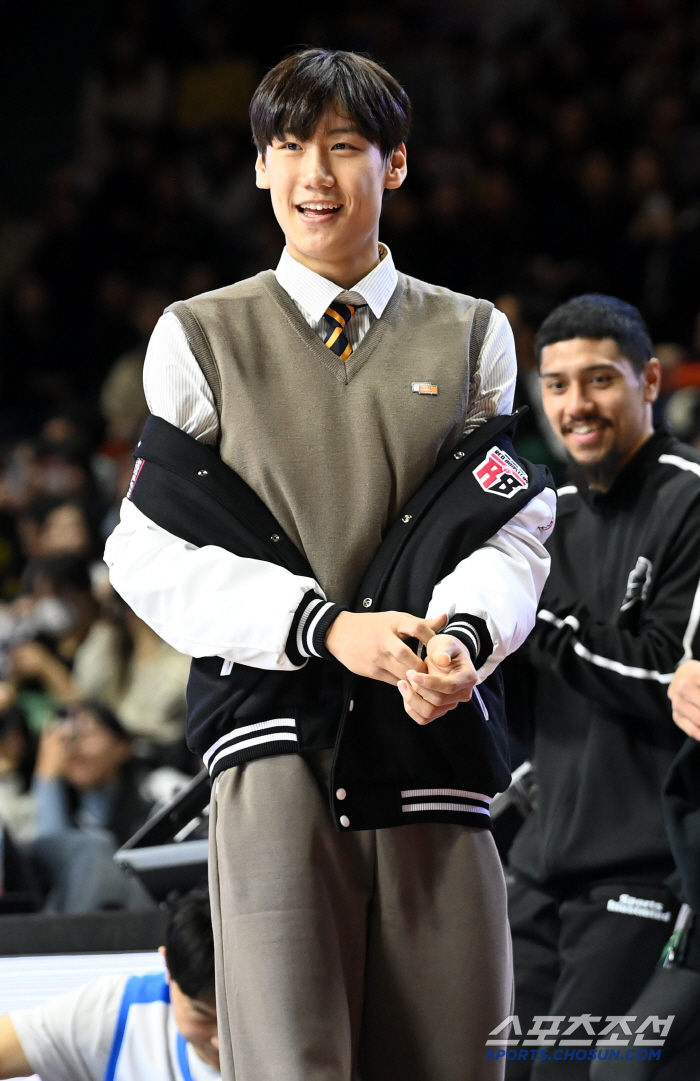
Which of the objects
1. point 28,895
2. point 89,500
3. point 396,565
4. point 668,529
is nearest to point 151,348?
point 396,565

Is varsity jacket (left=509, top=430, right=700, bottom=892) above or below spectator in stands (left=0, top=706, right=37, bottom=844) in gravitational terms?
above

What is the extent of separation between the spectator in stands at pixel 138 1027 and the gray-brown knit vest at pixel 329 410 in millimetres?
1218

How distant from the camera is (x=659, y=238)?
25.5 ft

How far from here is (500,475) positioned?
1977 millimetres

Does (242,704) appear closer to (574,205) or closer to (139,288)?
(574,205)

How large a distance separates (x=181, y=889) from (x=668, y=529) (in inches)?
62.2

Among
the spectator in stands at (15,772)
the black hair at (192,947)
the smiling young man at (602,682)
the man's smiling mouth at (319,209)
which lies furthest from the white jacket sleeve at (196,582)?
the spectator in stands at (15,772)

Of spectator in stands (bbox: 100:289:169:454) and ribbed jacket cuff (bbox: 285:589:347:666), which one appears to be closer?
ribbed jacket cuff (bbox: 285:589:347:666)

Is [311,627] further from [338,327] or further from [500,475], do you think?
[338,327]

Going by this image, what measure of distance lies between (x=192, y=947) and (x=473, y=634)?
1315 millimetres

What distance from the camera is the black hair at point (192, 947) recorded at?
279 centimetres

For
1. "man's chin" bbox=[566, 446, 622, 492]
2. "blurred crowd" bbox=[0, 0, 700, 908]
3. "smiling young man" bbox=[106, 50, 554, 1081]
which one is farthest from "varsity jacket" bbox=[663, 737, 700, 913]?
"blurred crowd" bbox=[0, 0, 700, 908]

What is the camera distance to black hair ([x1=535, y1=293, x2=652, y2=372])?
10.6 feet

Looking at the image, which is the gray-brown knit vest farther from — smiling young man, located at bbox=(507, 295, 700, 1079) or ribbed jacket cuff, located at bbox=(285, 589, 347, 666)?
smiling young man, located at bbox=(507, 295, 700, 1079)
